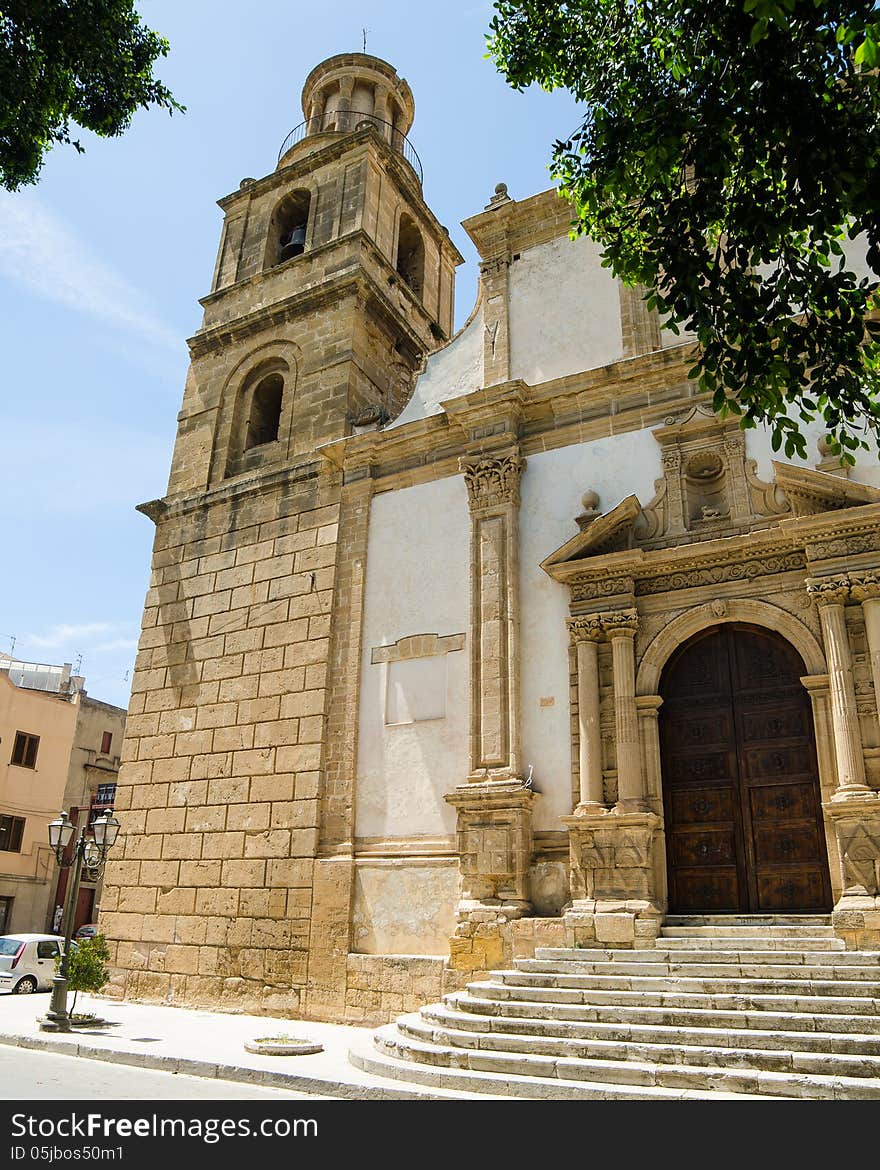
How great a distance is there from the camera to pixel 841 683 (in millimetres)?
8664

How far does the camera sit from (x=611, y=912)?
8.77 metres

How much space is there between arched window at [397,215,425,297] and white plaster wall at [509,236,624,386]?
457 centimetres

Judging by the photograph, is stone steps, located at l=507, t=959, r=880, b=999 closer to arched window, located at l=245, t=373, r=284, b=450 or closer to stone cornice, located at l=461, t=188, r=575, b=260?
stone cornice, located at l=461, t=188, r=575, b=260

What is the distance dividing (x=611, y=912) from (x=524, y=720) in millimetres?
2264

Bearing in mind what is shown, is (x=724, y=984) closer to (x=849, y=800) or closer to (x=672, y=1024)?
(x=672, y=1024)

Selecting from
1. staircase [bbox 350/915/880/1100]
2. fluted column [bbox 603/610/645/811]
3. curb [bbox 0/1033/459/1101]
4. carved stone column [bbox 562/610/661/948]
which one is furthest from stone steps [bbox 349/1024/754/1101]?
fluted column [bbox 603/610/645/811]

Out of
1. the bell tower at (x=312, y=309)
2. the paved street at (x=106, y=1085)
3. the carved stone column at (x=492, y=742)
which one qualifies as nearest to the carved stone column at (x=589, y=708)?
the carved stone column at (x=492, y=742)

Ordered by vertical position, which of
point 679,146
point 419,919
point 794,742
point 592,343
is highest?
point 592,343

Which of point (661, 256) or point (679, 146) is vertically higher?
point (679, 146)

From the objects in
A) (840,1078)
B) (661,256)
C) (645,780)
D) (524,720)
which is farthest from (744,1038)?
(661,256)

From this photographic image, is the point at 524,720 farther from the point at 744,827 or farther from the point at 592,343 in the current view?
the point at 592,343

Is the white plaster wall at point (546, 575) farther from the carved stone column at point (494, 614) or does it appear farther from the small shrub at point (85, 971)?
the small shrub at point (85, 971)

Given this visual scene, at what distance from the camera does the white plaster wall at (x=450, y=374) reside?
12703 millimetres

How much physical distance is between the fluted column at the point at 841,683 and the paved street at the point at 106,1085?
17.3ft
